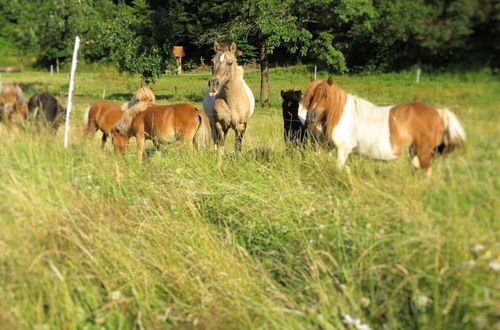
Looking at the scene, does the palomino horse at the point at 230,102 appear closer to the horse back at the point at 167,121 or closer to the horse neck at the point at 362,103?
the horse back at the point at 167,121

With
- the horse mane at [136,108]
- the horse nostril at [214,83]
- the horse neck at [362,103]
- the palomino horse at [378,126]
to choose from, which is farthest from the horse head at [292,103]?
the horse mane at [136,108]

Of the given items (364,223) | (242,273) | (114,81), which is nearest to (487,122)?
(364,223)

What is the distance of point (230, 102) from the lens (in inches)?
305

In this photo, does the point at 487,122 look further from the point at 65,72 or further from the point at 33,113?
the point at 65,72

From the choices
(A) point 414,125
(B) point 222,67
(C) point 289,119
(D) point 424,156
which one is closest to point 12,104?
(B) point 222,67

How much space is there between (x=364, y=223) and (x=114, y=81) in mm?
8437

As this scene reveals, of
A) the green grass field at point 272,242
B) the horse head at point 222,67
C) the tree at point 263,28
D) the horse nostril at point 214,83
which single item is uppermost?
the tree at point 263,28

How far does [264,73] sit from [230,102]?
4.65 feet

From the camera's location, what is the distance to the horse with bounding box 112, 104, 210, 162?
741 cm

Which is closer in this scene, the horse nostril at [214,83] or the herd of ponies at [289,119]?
the herd of ponies at [289,119]

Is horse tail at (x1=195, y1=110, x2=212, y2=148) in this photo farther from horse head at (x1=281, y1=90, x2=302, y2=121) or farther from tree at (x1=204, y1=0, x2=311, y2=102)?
tree at (x1=204, y1=0, x2=311, y2=102)

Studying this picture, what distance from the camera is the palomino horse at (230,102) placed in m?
7.34

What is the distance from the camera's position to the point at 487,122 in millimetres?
3391

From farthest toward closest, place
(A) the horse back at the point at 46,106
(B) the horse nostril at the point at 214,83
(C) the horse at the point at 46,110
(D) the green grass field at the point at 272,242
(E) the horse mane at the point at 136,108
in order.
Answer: (E) the horse mane at the point at 136,108 → (B) the horse nostril at the point at 214,83 → (A) the horse back at the point at 46,106 → (C) the horse at the point at 46,110 → (D) the green grass field at the point at 272,242
